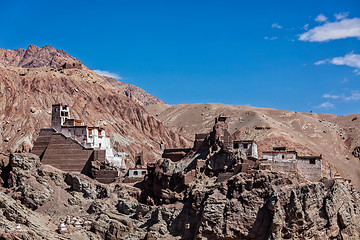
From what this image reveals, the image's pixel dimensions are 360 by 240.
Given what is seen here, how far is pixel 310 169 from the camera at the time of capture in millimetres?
83188

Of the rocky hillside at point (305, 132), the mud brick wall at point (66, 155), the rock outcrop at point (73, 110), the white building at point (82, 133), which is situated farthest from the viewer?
the rocky hillside at point (305, 132)

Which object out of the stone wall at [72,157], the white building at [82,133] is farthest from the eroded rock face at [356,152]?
the stone wall at [72,157]

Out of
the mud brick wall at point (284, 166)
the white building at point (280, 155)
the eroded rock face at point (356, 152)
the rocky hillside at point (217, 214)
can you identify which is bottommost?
the rocky hillside at point (217, 214)

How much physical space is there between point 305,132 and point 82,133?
8099 cm

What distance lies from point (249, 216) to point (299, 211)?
6.27 metres

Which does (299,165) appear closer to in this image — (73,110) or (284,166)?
(284,166)

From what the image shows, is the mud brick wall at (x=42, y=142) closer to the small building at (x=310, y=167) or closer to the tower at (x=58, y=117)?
the tower at (x=58, y=117)

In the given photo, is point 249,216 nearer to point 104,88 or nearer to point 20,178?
point 20,178

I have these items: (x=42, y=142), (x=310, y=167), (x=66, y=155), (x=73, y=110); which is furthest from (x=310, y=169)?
(x=73, y=110)

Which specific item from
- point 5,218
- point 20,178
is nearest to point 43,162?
point 20,178

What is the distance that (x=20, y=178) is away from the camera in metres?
96.6

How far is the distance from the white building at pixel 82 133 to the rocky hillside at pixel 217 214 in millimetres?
13748

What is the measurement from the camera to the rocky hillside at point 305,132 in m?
133

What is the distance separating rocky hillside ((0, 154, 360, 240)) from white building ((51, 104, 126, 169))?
13.7m
